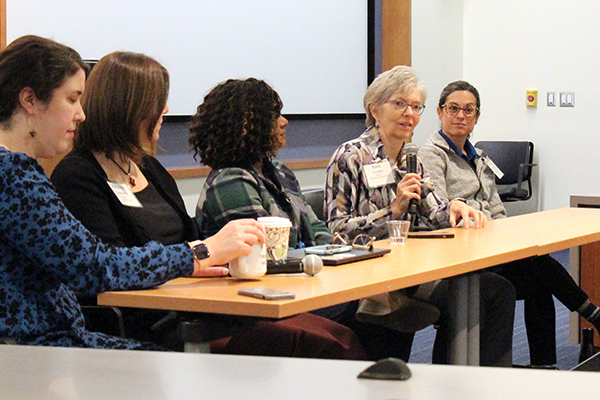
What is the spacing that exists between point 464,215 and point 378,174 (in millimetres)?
365

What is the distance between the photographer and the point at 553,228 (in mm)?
2871

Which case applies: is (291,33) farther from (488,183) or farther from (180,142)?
(488,183)

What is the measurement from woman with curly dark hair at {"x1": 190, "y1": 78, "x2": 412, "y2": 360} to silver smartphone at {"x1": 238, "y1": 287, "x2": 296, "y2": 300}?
2.14ft

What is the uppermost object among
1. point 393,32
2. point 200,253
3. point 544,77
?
point 393,32

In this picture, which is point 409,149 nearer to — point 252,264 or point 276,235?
point 276,235

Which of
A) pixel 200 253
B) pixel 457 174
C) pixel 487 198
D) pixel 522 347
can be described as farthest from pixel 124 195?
pixel 522 347

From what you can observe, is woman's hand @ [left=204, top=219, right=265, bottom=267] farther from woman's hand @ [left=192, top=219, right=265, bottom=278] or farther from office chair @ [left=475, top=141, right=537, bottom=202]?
office chair @ [left=475, top=141, right=537, bottom=202]

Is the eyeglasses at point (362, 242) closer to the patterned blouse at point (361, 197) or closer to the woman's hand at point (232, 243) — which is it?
the patterned blouse at point (361, 197)

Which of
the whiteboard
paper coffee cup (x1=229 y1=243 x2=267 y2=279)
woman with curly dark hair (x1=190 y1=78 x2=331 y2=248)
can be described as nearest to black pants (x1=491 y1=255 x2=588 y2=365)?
woman with curly dark hair (x1=190 y1=78 x2=331 y2=248)

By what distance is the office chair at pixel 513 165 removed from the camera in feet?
21.8

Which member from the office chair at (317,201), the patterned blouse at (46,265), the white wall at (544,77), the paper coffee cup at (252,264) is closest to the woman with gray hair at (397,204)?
the office chair at (317,201)

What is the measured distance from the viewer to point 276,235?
1.87 meters

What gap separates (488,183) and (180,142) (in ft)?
6.89

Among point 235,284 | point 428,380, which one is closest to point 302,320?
point 235,284
